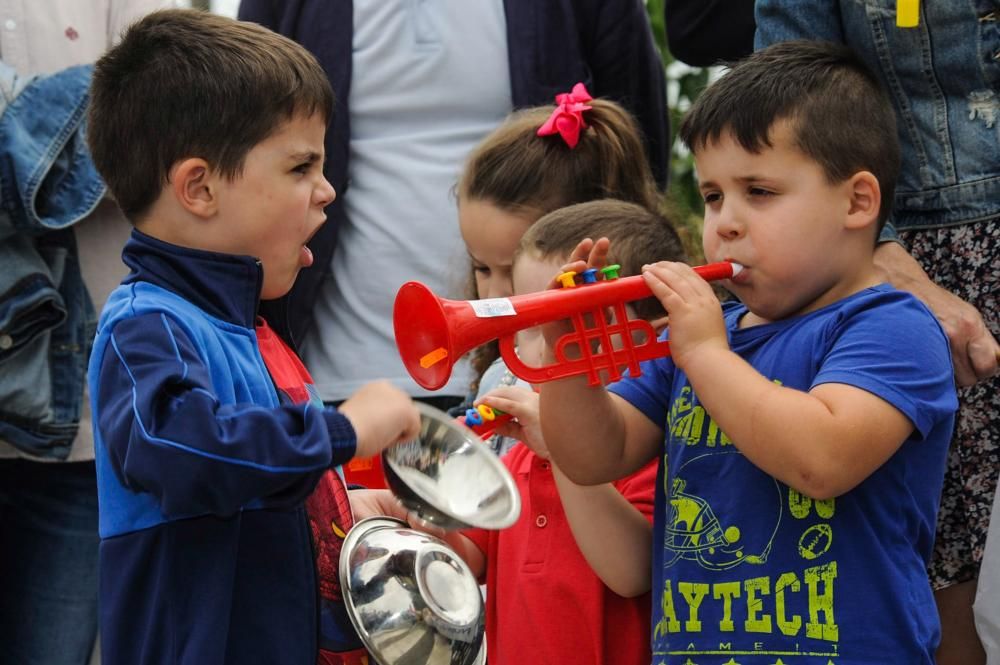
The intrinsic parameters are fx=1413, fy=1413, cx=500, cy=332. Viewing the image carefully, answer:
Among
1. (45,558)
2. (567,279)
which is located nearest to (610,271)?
(567,279)

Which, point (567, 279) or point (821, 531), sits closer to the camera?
point (821, 531)

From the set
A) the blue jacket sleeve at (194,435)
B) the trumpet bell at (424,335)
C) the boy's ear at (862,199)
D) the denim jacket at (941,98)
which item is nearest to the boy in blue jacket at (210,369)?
the blue jacket sleeve at (194,435)

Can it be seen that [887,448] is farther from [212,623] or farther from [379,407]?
[212,623]

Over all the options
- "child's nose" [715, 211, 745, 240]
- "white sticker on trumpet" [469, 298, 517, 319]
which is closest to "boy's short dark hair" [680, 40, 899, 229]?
"child's nose" [715, 211, 745, 240]

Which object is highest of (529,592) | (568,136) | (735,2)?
(735,2)

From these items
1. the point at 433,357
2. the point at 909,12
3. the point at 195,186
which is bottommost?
the point at 433,357

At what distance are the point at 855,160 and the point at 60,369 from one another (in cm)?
237

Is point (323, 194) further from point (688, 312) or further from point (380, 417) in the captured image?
point (688, 312)

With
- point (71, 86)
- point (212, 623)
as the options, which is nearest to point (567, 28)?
point (71, 86)

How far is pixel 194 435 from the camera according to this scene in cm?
236

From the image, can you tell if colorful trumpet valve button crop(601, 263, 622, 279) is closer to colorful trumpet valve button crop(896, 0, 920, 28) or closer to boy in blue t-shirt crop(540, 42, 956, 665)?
boy in blue t-shirt crop(540, 42, 956, 665)

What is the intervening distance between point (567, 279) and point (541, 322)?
0.11 metres

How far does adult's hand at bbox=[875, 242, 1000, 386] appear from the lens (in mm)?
3010

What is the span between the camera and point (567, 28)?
451 cm
